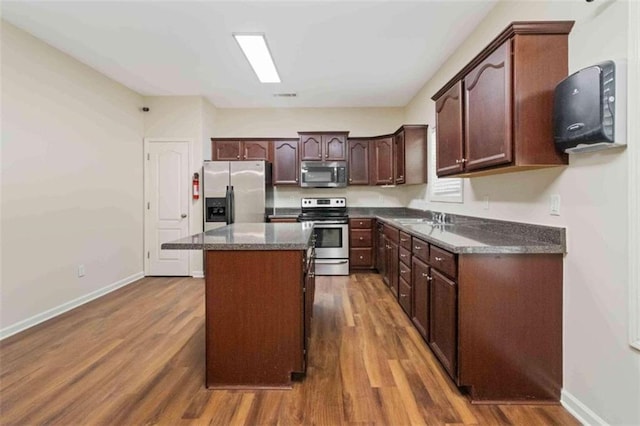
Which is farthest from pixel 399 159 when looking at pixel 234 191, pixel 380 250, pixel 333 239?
pixel 234 191

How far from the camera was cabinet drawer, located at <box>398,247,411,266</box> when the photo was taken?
9.63 feet

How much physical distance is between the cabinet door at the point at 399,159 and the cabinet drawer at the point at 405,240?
60.5 inches

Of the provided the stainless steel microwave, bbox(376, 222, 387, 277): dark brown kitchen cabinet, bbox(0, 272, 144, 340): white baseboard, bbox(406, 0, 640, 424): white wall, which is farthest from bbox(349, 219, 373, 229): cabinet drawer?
bbox(0, 272, 144, 340): white baseboard

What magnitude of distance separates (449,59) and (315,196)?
2955mm

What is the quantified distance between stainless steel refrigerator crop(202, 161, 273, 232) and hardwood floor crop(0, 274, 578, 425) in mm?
1810

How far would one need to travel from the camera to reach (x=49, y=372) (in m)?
2.14

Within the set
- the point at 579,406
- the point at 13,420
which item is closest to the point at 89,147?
the point at 13,420

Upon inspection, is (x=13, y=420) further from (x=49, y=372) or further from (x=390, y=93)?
(x=390, y=93)

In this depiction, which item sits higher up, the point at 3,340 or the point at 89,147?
the point at 89,147

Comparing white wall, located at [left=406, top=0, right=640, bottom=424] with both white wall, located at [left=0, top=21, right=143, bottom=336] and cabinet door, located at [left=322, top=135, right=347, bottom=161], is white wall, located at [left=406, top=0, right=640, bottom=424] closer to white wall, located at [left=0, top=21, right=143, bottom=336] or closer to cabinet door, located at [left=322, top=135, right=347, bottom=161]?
cabinet door, located at [left=322, top=135, right=347, bottom=161]

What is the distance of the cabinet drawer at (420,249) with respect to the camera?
2389 mm

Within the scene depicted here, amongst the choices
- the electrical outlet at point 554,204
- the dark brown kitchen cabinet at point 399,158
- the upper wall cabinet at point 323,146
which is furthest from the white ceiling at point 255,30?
the electrical outlet at point 554,204

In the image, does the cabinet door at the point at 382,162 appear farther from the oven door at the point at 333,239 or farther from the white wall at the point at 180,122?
the white wall at the point at 180,122

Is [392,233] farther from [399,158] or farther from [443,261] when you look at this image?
[443,261]
